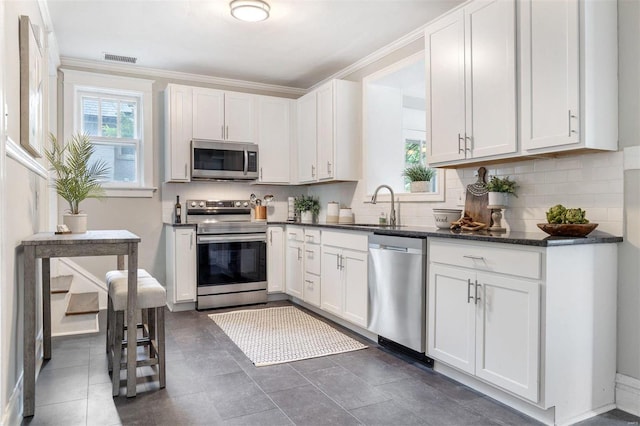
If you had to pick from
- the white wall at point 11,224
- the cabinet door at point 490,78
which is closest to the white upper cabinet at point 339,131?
the cabinet door at point 490,78

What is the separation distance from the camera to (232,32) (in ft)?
12.6

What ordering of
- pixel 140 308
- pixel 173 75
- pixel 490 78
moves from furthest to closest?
pixel 173 75 < pixel 490 78 < pixel 140 308

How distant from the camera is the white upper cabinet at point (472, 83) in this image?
2615mm

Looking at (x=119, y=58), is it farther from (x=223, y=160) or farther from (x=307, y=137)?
(x=307, y=137)

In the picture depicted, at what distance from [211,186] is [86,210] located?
133 centimetres

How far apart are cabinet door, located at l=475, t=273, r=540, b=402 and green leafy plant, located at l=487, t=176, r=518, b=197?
78 centimetres

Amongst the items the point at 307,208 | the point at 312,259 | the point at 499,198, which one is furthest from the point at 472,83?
the point at 307,208

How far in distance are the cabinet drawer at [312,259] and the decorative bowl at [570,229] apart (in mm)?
2285

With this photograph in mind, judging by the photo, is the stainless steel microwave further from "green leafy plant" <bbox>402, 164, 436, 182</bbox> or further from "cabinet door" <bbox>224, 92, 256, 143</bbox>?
"green leafy plant" <bbox>402, 164, 436, 182</bbox>

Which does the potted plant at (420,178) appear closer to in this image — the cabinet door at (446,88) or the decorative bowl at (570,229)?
the cabinet door at (446,88)

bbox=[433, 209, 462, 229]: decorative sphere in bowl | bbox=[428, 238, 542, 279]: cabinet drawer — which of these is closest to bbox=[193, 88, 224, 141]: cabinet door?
bbox=[433, 209, 462, 229]: decorative sphere in bowl

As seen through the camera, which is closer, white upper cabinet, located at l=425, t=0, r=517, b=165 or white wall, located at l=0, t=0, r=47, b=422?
white wall, located at l=0, t=0, r=47, b=422

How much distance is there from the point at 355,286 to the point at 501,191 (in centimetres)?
136

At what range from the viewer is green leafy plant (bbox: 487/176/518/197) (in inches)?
114
